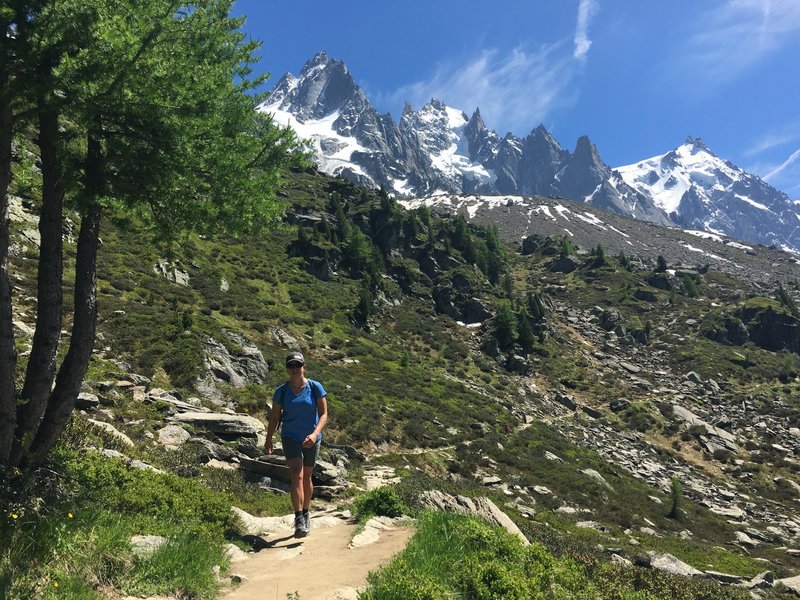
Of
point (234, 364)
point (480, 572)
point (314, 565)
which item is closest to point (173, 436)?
point (314, 565)

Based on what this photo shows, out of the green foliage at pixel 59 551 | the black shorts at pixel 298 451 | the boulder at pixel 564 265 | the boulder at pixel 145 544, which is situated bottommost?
the boulder at pixel 145 544

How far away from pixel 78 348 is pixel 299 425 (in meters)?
3.43

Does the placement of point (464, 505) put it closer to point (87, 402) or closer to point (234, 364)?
point (87, 402)

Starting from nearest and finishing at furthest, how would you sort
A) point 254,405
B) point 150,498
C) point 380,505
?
point 150,498
point 380,505
point 254,405

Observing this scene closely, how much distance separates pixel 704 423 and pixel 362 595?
62942 mm

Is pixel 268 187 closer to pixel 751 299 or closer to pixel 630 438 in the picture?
pixel 630 438

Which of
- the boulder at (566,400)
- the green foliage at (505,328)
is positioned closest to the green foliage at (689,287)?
the green foliage at (505,328)

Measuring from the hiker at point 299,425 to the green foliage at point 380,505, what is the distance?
72.2 inches

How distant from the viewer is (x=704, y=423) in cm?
5503

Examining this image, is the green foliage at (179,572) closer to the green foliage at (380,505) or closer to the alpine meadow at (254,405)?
the alpine meadow at (254,405)

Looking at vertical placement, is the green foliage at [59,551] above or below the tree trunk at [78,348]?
below

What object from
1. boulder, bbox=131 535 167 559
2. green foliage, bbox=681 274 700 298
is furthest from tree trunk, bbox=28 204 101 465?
green foliage, bbox=681 274 700 298

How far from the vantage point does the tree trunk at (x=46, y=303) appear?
594cm

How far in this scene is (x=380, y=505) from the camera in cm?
955
